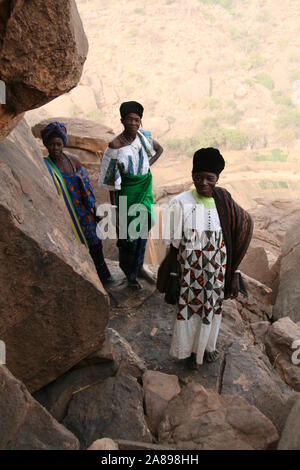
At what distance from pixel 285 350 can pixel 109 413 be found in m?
1.68

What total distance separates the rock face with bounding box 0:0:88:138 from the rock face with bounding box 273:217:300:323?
3.45 m

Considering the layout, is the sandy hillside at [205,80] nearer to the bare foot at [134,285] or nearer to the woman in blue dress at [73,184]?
the bare foot at [134,285]

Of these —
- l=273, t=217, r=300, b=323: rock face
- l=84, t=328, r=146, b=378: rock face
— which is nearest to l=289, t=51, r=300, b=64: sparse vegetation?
l=273, t=217, r=300, b=323: rock face

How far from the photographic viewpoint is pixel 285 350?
3170 mm

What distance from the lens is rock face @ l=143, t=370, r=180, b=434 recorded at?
2.13 meters

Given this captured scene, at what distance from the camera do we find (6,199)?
5.88ft

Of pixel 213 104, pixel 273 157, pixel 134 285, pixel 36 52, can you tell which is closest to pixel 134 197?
pixel 134 285

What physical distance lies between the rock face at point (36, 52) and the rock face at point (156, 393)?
1.63 m

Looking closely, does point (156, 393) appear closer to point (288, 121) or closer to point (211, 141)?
point (211, 141)

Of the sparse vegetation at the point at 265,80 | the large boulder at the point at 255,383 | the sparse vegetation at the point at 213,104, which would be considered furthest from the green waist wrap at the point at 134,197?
the sparse vegetation at the point at 265,80

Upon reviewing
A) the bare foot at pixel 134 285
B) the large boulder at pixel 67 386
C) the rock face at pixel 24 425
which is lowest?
the bare foot at pixel 134 285

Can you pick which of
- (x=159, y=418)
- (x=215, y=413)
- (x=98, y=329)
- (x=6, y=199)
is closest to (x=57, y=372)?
(x=98, y=329)

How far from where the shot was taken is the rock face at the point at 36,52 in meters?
1.39

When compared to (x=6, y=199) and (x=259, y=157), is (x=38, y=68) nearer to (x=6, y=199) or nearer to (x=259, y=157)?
(x=6, y=199)
